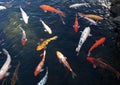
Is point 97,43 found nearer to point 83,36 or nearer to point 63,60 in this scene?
point 83,36

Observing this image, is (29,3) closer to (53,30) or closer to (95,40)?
(53,30)

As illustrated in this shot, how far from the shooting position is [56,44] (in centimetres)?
1471

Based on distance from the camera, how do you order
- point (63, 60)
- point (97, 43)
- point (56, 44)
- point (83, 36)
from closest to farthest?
1. point (63, 60)
2. point (97, 43)
3. point (83, 36)
4. point (56, 44)

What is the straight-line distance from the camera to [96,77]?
1253cm

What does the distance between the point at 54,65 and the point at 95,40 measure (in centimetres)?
289

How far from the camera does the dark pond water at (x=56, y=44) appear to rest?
12.7 m

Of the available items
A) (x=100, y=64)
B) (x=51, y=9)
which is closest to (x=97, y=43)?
(x=100, y=64)

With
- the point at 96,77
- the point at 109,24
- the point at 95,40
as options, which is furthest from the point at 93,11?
the point at 96,77

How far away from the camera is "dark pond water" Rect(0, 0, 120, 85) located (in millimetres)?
12719

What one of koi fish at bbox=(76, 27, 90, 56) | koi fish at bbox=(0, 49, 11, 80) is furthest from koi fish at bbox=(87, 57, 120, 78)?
koi fish at bbox=(0, 49, 11, 80)

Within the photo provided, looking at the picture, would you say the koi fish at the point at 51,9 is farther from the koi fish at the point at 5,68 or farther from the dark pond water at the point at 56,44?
the koi fish at the point at 5,68

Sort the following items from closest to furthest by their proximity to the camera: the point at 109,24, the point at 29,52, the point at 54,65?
the point at 54,65 → the point at 29,52 → the point at 109,24

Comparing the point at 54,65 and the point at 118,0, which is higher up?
the point at 118,0

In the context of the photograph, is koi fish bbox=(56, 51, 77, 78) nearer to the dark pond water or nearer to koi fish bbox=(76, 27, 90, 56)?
the dark pond water
